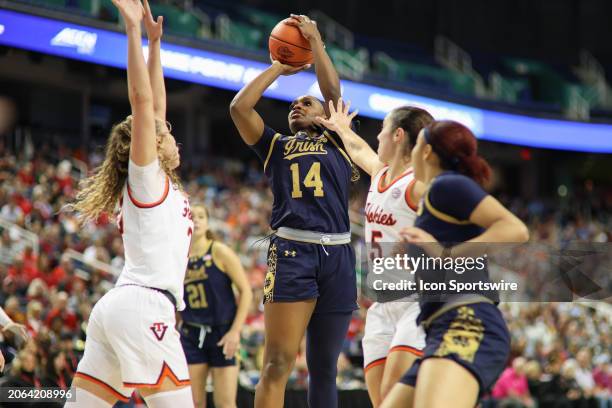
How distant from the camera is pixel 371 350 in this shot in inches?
198

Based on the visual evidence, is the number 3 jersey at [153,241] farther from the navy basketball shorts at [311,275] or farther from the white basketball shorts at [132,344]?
the navy basketball shorts at [311,275]

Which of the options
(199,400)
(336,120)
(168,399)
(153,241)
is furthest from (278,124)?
(168,399)

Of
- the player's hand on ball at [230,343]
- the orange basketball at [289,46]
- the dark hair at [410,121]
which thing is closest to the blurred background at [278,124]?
the dark hair at [410,121]

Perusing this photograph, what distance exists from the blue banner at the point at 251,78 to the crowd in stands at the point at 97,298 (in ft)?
6.27

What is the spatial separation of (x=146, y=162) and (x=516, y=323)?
468 inches

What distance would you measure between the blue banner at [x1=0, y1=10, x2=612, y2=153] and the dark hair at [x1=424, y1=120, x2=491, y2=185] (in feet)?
37.9

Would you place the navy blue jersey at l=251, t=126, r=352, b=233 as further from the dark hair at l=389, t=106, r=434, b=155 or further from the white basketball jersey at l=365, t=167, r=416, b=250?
the dark hair at l=389, t=106, r=434, b=155

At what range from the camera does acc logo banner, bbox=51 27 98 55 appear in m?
14.9

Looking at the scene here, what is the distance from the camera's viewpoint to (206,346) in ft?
23.4

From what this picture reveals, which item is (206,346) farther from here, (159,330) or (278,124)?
(278,124)

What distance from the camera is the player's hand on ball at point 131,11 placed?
4176mm

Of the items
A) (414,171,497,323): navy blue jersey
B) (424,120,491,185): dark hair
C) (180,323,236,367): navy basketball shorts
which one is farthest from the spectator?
(424,120,491,185): dark hair

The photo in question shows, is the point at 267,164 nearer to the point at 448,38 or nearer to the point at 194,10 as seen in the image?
the point at 194,10

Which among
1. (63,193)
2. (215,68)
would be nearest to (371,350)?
(63,193)
